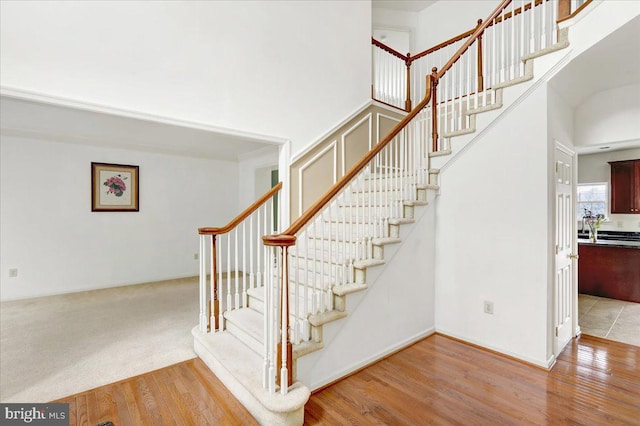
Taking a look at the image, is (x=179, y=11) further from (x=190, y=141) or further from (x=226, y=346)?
(x=226, y=346)

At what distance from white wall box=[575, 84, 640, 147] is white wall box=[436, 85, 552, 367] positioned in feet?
3.58

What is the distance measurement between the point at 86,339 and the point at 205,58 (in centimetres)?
313

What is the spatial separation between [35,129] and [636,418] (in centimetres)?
Result: 710

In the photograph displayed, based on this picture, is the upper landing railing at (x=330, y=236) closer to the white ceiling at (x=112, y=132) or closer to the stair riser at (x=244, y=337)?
the stair riser at (x=244, y=337)

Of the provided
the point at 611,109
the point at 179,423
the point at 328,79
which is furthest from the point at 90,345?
the point at 611,109

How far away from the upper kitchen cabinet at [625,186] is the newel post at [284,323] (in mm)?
6253

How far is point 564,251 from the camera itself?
9.84 feet

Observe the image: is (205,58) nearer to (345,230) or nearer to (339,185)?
(339,185)

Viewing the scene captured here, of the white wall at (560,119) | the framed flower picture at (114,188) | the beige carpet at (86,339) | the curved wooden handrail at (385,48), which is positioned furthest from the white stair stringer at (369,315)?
the framed flower picture at (114,188)

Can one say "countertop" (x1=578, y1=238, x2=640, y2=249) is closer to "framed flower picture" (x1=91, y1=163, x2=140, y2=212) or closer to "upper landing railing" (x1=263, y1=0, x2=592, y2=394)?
"upper landing railing" (x1=263, y1=0, x2=592, y2=394)

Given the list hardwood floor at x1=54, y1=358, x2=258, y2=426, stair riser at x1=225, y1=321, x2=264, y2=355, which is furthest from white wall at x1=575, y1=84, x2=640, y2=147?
hardwood floor at x1=54, y1=358, x2=258, y2=426

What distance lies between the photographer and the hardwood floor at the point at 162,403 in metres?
1.92

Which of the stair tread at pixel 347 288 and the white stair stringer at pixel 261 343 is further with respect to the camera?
the stair tread at pixel 347 288

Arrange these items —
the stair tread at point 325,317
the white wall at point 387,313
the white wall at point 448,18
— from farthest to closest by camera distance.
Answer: the white wall at point 448,18, the white wall at point 387,313, the stair tread at point 325,317
